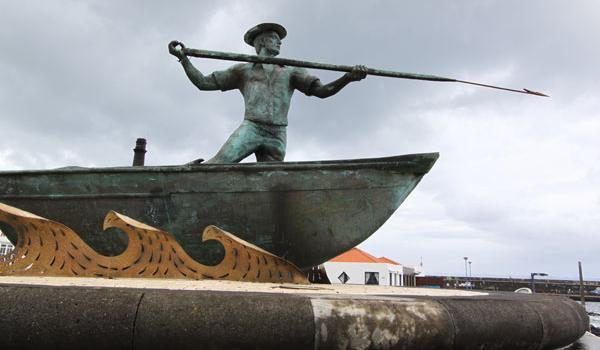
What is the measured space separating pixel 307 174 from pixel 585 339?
315cm

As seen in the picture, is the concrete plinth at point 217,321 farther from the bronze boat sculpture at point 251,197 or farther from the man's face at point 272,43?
the man's face at point 272,43

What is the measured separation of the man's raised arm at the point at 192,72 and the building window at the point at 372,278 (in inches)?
701

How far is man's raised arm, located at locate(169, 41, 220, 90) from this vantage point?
582 centimetres

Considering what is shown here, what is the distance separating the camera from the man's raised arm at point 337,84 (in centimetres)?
543

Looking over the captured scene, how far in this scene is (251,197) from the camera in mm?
5078

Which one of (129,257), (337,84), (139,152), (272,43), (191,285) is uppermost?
(272,43)

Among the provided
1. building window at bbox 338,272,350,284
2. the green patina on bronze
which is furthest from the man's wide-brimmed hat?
building window at bbox 338,272,350,284

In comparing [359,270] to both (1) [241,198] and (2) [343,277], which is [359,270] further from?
(1) [241,198]

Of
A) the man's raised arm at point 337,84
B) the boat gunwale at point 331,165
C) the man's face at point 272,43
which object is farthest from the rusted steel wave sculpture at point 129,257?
the man's face at point 272,43

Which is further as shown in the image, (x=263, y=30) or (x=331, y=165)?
(x=263, y=30)

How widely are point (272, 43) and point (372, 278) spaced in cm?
1820

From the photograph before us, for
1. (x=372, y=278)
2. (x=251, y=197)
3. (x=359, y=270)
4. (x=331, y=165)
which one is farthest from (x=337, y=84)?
(x=359, y=270)

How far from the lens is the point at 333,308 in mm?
2387

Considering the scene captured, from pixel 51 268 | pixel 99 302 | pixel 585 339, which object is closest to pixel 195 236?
pixel 51 268
